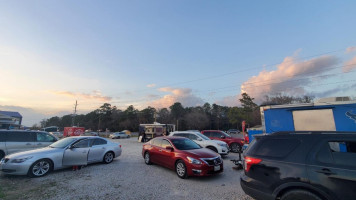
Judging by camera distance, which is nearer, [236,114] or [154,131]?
[154,131]

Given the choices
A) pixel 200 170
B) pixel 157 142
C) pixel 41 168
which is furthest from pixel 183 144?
pixel 41 168

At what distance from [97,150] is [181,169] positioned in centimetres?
425

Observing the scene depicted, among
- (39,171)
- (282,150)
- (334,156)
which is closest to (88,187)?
(39,171)

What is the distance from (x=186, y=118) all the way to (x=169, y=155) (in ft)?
209

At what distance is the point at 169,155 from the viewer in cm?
655

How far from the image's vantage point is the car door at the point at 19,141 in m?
7.64

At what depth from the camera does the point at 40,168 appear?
239 inches

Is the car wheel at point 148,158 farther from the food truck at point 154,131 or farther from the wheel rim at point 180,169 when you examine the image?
the food truck at point 154,131

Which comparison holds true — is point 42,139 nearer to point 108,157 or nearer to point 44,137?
point 44,137

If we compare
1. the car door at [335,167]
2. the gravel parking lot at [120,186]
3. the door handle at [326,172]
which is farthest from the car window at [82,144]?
the door handle at [326,172]

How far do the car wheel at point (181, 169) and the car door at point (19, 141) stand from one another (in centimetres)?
746

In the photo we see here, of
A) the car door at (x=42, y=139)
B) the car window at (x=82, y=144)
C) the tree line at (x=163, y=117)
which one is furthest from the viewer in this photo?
the tree line at (x=163, y=117)

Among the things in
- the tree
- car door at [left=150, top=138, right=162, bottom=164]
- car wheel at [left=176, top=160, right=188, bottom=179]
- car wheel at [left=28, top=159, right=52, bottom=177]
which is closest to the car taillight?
car wheel at [left=176, top=160, right=188, bottom=179]

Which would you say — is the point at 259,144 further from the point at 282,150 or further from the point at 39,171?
the point at 39,171
